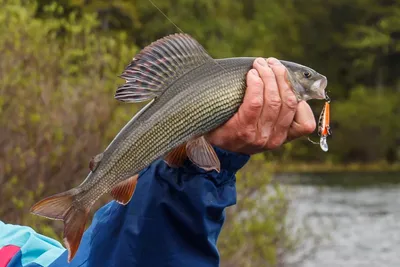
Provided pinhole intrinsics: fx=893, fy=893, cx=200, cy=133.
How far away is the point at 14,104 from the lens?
7535mm

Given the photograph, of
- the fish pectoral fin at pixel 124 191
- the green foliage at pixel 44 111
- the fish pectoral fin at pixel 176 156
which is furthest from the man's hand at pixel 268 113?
the green foliage at pixel 44 111

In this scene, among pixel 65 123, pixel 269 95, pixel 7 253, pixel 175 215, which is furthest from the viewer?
pixel 65 123

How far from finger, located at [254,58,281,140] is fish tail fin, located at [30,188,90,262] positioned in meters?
0.60

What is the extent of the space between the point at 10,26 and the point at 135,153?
5.58 metres

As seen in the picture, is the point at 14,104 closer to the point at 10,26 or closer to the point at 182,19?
the point at 10,26

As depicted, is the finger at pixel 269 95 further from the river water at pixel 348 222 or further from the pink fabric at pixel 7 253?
the river water at pixel 348 222

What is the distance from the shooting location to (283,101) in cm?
255

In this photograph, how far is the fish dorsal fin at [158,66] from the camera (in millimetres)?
2621

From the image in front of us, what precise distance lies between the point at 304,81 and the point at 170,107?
1.31 ft

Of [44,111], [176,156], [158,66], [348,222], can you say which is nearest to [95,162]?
[176,156]

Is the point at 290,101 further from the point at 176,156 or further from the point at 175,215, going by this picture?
the point at 175,215

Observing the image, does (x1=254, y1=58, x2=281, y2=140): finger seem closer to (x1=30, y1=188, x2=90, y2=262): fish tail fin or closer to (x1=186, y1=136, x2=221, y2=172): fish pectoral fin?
(x1=186, y1=136, x2=221, y2=172): fish pectoral fin

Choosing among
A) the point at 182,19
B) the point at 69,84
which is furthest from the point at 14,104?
the point at 182,19

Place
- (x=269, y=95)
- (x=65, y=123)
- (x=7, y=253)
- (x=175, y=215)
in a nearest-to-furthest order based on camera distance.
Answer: (x=269, y=95)
(x=175, y=215)
(x=7, y=253)
(x=65, y=123)
